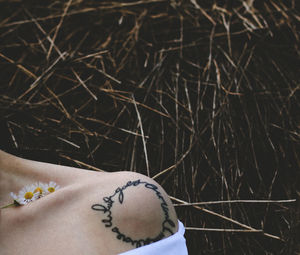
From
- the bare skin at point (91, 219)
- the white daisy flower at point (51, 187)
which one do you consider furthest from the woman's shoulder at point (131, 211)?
the white daisy flower at point (51, 187)

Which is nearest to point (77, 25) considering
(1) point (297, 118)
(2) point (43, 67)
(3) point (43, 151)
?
(2) point (43, 67)

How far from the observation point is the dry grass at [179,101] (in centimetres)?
122

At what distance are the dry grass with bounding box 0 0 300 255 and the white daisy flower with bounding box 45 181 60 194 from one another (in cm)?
29

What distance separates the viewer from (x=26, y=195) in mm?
928

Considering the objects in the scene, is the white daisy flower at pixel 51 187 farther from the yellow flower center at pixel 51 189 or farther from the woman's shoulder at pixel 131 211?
the woman's shoulder at pixel 131 211

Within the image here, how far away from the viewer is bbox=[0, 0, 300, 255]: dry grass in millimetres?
1223

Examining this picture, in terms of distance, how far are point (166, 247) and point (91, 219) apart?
7.2 inches

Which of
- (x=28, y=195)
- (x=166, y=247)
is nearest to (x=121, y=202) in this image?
(x=166, y=247)

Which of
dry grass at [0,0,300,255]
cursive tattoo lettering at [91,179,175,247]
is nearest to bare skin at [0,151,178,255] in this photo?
cursive tattoo lettering at [91,179,175,247]

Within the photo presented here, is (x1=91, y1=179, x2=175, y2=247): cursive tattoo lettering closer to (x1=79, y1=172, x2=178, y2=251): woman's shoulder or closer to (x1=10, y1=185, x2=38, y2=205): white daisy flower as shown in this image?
(x1=79, y1=172, x2=178, y2=251): woman's shoulder

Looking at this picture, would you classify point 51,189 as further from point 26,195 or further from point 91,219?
point 91,219

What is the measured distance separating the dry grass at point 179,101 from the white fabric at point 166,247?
377 mm

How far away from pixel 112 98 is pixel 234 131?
444mm

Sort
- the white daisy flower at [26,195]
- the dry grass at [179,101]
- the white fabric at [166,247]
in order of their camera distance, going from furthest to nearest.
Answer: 1. the dry grass at [179,101]
2. the white daisy flower at [26,195]
3. the white fabric at [166,247]
